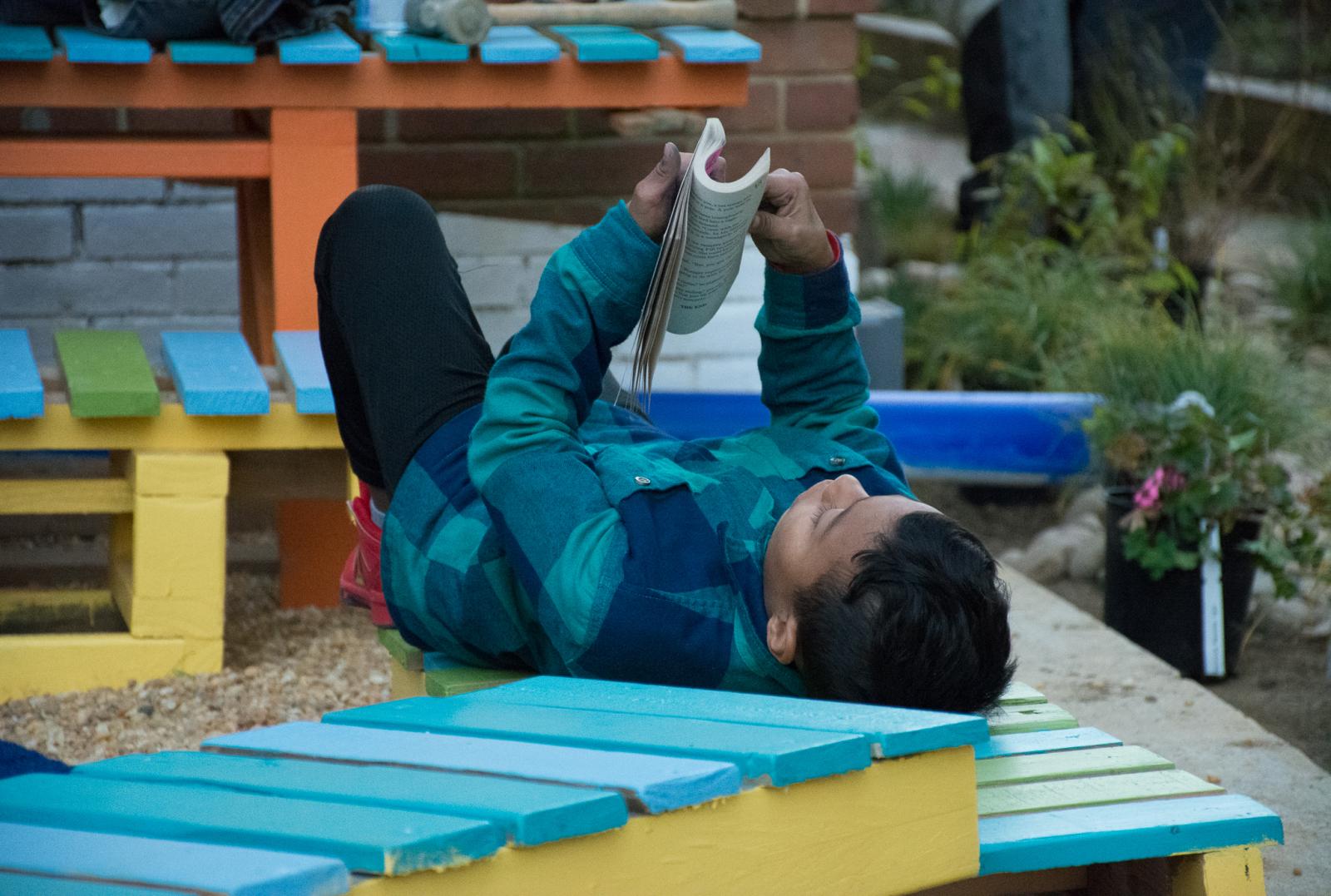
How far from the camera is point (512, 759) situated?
1.45 m

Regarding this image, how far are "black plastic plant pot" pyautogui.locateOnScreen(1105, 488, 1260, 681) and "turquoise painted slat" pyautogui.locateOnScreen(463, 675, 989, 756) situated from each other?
1.71 metres

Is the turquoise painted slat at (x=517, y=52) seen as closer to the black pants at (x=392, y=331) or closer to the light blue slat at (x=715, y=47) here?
the light blue slat at (x=715, y=47)

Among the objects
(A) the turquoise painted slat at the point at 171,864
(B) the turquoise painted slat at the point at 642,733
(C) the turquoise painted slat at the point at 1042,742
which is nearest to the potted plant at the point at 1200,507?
(C) the turquoise painted slat at the point at 1042,742

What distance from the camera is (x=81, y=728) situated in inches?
99.6

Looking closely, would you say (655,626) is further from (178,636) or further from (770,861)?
(178,636)

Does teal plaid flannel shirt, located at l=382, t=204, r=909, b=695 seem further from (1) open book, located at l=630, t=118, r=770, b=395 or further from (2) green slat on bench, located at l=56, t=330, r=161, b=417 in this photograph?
(2) green slat on bench, located at l=56, t=330, r=161, b=417

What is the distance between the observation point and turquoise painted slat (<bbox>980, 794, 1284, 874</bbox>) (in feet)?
5.15

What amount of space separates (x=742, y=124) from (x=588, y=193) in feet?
1.33

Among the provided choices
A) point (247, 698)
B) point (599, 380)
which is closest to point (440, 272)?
point (599, 380)

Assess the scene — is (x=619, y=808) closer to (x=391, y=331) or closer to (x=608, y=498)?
(x=608, y=498)

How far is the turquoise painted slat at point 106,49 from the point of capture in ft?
8.89

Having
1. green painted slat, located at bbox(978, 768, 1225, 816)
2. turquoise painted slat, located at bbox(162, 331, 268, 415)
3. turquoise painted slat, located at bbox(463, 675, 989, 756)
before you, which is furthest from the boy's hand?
turquoise painted slat, located at bbox(162, 331, 268, 415)

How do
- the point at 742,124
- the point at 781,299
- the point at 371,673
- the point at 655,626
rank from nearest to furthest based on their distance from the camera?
the point at 655,626, the point at 781,299, the point at 371,673, the point at 742,124

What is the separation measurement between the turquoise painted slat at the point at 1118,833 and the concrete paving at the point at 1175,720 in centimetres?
45
